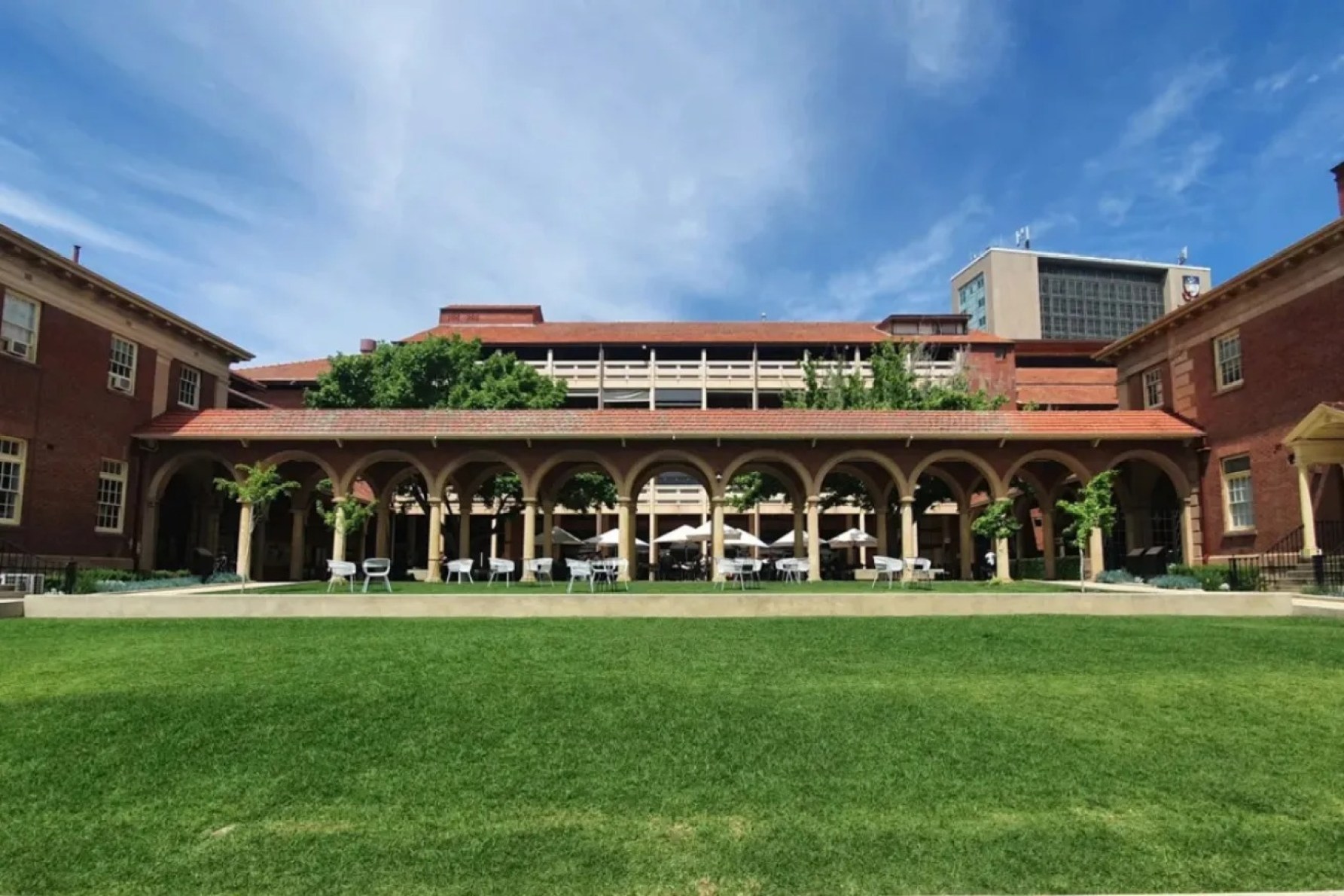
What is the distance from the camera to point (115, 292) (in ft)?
72.0

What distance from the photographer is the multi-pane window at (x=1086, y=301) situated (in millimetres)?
104875

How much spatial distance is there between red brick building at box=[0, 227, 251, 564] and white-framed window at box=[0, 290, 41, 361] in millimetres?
17

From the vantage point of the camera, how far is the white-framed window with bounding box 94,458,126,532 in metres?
22.1

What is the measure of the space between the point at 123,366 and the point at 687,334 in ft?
117

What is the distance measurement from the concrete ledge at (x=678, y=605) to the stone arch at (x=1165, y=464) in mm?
10068

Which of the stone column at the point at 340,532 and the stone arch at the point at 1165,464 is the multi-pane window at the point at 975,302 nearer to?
the stone arch at the point at 1165,464

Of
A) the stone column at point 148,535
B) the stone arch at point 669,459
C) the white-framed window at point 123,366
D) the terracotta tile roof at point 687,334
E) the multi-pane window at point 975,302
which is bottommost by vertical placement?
the stone column at point 148,535

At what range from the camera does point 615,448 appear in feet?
77.2

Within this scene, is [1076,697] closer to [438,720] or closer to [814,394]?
[438,720]

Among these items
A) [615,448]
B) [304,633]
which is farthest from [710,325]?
[304,633]

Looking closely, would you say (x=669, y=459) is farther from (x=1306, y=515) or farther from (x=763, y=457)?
(x=1306, y=515)

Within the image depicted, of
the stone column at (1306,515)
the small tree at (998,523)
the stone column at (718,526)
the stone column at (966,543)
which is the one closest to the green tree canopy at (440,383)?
the stone column at (718,526)

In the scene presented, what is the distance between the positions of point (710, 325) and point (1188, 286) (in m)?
72.7

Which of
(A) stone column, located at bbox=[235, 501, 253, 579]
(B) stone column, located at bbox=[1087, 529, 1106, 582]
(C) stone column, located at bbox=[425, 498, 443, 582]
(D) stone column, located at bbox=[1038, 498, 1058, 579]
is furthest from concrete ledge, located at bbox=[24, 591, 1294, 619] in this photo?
(D) stone column, located at bbox=[1038, 498, 1058, 579]
